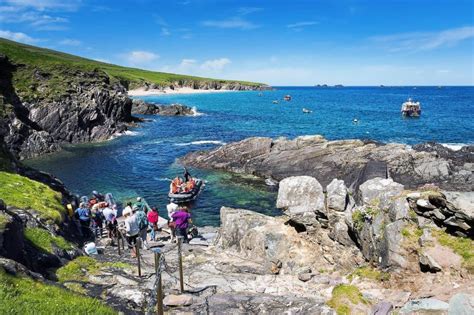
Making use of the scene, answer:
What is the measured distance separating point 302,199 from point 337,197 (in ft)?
7.98

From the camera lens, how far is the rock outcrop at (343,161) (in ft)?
121

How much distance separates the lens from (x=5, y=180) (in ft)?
65.1

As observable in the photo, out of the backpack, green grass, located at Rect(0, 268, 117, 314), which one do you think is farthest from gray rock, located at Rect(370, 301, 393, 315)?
the backpack

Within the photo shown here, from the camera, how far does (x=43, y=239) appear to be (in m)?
14.6

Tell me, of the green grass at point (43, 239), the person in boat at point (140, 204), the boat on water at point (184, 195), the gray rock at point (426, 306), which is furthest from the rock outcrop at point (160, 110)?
the gray rock at point (426, 306)

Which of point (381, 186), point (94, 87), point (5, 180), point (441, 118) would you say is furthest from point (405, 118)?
point (5, 180)

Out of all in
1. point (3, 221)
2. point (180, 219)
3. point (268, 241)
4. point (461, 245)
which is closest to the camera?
point (3, 221)

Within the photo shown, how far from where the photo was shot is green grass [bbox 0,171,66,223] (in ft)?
57.8

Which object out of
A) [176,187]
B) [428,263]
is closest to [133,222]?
[428,263]

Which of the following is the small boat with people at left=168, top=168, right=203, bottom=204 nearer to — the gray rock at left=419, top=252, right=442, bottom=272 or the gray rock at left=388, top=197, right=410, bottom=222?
the gray rock at left=388, top=197, right=410, bottom=222

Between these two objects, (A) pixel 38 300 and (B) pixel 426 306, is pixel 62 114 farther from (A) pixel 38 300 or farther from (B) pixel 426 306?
(B) pixel 426 306

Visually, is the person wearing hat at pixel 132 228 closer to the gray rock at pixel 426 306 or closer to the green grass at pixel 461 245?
the gray rock at pixel 426 306

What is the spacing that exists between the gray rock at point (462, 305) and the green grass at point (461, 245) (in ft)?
8.80

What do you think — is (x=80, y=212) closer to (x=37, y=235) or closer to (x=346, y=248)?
(x=37, y=235)
